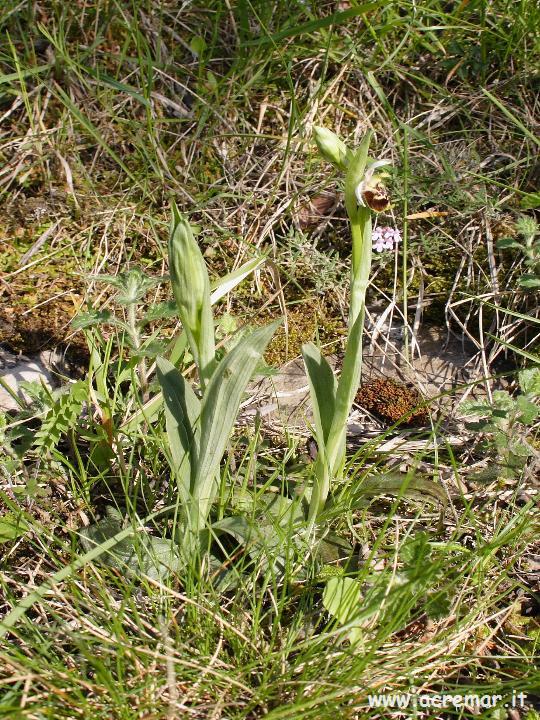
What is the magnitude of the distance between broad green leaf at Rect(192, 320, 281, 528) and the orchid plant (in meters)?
0.20

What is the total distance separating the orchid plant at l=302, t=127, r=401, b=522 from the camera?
1.34m

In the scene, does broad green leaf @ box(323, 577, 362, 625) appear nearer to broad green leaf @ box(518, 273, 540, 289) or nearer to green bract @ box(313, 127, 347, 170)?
green bract @ box(313, 127, 347, 170)

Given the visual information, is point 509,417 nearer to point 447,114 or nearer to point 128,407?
point 128,407

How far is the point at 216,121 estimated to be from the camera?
2.64 metres

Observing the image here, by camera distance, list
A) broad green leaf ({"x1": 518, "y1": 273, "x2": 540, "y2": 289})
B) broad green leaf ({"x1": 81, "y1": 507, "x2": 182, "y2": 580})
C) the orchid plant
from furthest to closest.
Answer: broad green leaf ({"x1": 518, "y1": 273, "x2": 540, "y2": 289}) < broad green leaf ({"x1": 81, "y1": 507, "x2": 182, "y2": 580}) < the orchid plant

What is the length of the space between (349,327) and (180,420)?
0.43 metres

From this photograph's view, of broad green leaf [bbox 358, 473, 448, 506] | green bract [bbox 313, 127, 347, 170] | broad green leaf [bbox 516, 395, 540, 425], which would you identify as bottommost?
broad green leaf [bbox 516, 395, 540, 425]

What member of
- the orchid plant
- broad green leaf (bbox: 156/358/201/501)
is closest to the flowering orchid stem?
the orchid plant

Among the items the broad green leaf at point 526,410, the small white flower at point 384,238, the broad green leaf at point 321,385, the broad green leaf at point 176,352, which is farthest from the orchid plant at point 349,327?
the small white flower at point 384,238

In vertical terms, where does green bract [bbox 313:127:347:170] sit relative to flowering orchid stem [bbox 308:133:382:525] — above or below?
above

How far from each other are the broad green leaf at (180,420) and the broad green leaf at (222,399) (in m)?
0.04

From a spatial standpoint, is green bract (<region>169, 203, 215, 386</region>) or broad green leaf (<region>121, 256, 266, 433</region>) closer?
green bract (<region>169, 203, 215, 386</region>)

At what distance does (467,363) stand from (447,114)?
3.44 ft

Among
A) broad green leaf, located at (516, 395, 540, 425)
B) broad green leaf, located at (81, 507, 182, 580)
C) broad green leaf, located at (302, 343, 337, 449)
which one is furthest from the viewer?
broad green leaf, located at (516, 395, 540, 425)
